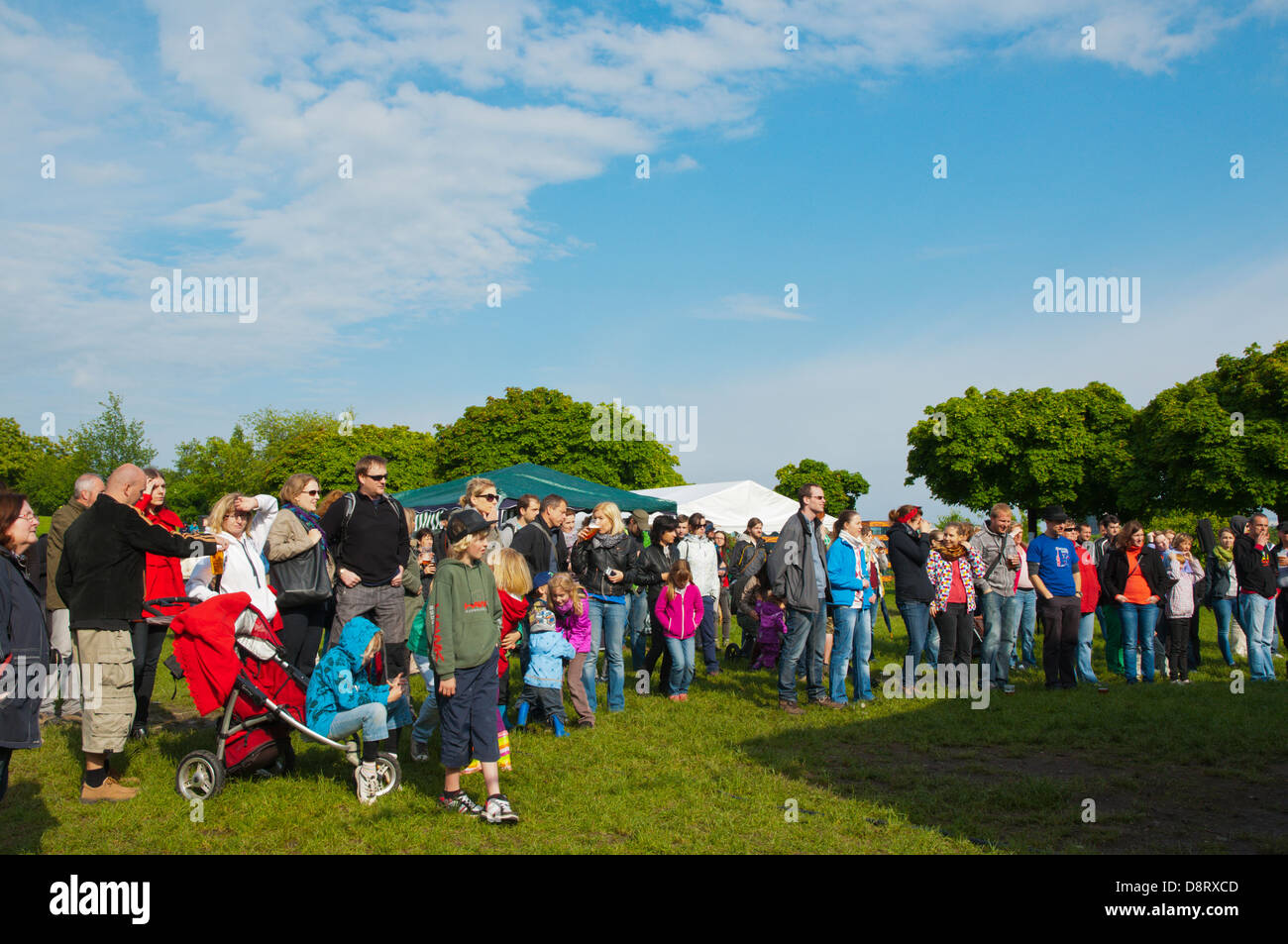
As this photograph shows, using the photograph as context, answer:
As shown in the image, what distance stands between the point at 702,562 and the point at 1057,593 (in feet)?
14.3

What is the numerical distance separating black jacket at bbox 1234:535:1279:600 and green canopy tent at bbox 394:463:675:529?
9.85 metres

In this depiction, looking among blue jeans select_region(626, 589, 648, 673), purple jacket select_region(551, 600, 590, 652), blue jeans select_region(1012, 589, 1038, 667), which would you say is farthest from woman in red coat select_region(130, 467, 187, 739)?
blue jeans select_region(1012, 589, 1038, 667)

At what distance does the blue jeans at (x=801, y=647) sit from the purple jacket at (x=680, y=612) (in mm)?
992

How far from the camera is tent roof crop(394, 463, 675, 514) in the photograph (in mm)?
17812

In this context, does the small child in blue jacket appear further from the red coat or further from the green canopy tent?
the green canopy tent

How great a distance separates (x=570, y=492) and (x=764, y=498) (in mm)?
11810

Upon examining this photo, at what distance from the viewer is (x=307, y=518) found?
6.61 metres

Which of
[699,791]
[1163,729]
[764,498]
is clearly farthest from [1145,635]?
[764,498]

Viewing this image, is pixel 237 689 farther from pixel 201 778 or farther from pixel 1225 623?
pixel 1225 623
